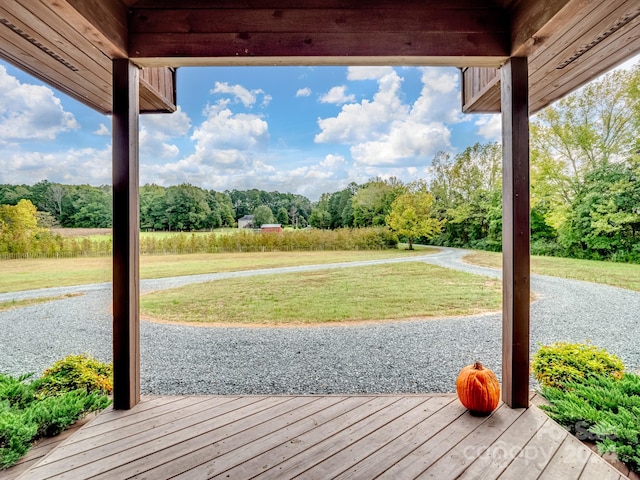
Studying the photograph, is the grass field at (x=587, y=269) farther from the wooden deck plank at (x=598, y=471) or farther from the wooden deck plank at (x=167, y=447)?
the wooden deck plank at (x=167, y=447)

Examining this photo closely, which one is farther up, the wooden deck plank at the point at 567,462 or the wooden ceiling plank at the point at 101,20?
the wooden ceiling plank at the point at 101,20

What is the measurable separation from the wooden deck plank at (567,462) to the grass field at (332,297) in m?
1.93

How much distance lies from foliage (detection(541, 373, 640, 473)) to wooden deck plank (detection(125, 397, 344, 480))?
1149 millimetres

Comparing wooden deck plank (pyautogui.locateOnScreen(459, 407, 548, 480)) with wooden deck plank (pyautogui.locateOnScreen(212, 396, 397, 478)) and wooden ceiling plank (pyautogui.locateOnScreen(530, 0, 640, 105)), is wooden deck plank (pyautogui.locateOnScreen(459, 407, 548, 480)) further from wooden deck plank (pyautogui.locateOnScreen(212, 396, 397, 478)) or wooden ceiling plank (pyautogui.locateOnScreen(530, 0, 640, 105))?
Result: wooden ceiling plank (pyautogui.locateOnScreen(530, 0, 640, 105))

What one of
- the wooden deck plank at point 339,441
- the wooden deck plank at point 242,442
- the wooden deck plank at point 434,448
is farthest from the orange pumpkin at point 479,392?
the wooden deck plank at point 242,442

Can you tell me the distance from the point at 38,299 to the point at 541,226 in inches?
169

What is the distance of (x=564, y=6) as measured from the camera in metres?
1.15

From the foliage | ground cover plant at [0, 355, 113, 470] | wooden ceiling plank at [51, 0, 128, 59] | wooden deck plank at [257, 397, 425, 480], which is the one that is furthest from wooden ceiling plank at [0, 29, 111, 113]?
the foliage

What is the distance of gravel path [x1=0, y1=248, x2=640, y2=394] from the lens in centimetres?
231

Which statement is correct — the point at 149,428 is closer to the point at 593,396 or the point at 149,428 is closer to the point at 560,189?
the point at 593,396

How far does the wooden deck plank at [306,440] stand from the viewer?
115cm

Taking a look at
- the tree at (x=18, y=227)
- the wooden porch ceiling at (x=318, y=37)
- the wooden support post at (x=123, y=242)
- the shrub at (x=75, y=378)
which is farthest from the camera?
the tree at (x=18, y=227)

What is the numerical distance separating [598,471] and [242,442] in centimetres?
139

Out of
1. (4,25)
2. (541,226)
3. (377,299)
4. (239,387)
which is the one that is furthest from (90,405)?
(541,226)
